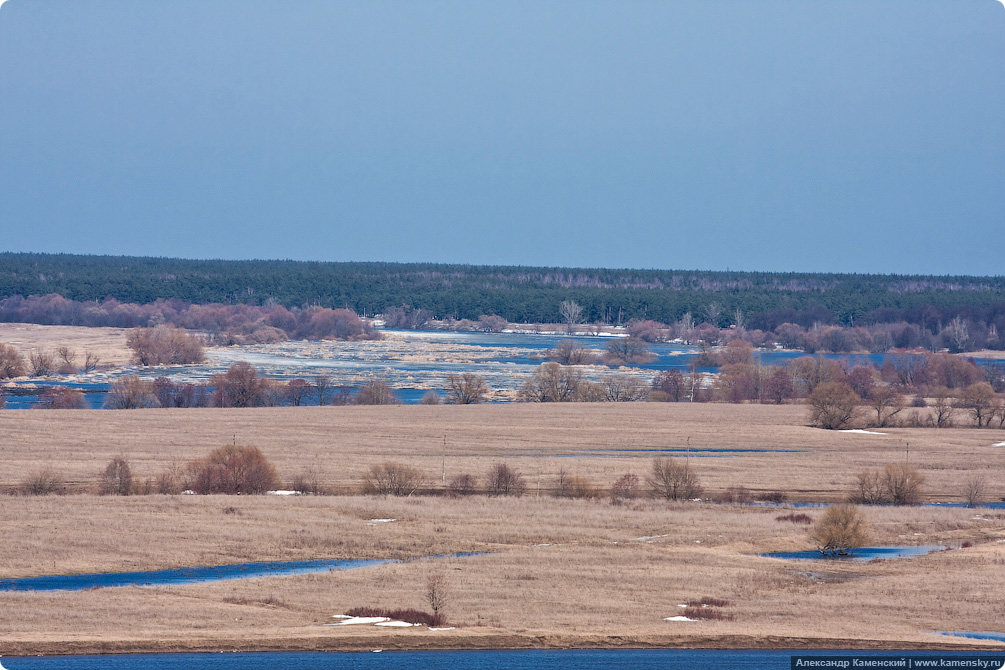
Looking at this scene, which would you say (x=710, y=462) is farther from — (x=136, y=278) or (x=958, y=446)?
(x=136, y=278)

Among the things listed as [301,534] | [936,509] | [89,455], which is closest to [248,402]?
[89,455]

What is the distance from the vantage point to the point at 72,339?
404ft

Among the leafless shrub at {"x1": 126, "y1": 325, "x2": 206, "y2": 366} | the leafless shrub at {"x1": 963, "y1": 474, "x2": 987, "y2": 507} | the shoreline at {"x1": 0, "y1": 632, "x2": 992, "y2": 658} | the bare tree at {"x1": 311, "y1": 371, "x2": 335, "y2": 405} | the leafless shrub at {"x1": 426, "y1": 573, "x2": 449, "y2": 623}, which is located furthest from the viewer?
the leafless shrub at {"x1": 126, "y1": 325, "x2": 206, "y2": 366}

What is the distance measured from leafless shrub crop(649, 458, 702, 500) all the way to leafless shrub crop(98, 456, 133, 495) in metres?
19.8

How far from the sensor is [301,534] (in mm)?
30719

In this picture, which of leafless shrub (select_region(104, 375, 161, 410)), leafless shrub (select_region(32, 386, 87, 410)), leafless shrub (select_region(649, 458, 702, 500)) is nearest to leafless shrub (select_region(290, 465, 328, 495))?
leafless shrub (select_region(649, 458, 702, 500))

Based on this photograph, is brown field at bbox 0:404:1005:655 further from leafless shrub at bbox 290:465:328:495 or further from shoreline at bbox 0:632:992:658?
leafless shrub at bbox 290:465:328:495

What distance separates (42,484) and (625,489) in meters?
21.6

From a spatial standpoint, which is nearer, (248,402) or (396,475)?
(396,475)

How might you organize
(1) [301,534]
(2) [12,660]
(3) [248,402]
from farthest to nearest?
(3) [248,402], (1) [301,534], (2) [12,660]

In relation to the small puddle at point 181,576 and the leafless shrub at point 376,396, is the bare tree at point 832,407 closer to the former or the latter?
the leafless shrub at point 376,396

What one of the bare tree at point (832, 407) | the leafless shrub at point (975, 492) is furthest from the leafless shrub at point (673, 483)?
the bare tree at point (832, 407)

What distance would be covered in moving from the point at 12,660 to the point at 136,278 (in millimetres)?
190563

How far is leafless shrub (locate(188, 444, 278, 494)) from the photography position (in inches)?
1545
